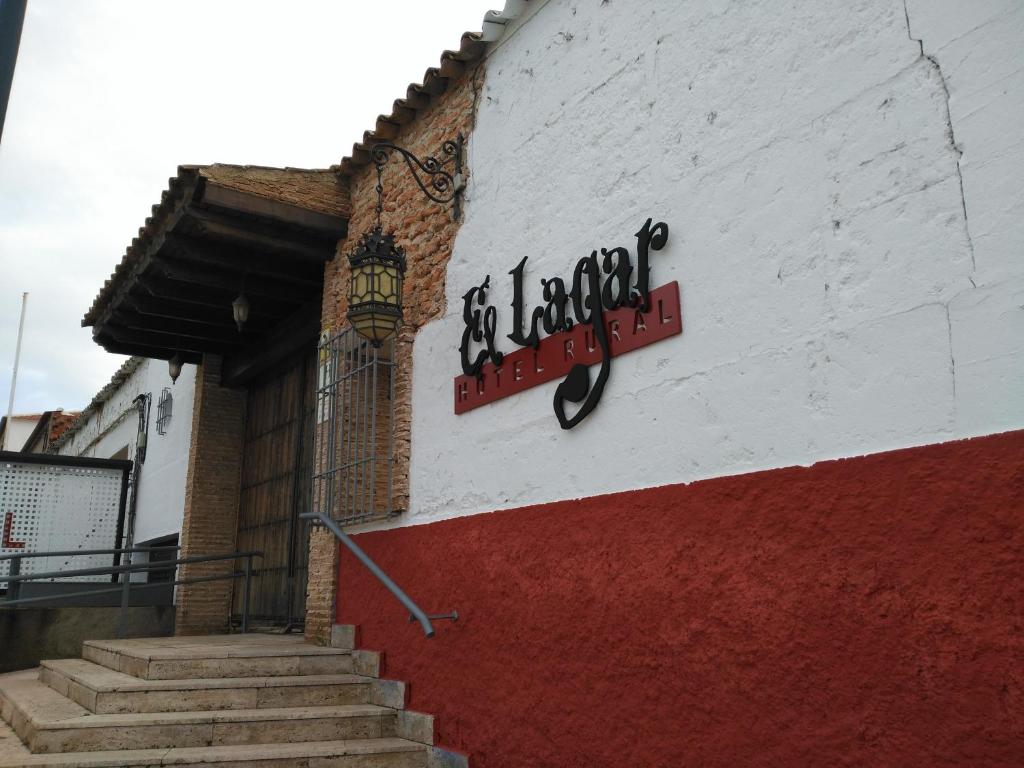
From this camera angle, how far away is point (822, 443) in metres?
2.92

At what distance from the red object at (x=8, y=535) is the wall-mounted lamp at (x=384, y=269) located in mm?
6973

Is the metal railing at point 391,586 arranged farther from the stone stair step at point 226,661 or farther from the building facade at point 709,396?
the stone stair step at point 226,661

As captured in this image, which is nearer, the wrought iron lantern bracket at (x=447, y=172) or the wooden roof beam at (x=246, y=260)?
the wrought iron lantern bracket at (x=447, y=172)

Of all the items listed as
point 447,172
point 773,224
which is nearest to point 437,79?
point 447,172

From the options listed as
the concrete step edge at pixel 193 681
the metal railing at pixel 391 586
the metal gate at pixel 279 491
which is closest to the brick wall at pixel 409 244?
the metal railing at pixel 391 586

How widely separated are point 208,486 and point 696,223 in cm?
696

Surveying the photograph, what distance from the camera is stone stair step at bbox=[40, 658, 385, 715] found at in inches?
184

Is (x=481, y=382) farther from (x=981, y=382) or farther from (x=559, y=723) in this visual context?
(x=981, y=382)

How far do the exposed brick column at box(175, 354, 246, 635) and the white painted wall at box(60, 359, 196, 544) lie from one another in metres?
0.40

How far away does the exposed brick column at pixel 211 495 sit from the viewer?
28.3 feet

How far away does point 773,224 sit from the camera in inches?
127

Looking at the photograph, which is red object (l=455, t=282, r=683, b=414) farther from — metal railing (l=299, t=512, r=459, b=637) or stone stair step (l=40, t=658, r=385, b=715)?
stone stair step (l=40, t=658, r=385, b=715)

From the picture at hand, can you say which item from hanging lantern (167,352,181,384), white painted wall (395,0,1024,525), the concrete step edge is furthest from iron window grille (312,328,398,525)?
hanging lantern (167,352,181,384)

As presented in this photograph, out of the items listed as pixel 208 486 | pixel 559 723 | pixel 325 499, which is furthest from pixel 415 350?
pixel 208 486
